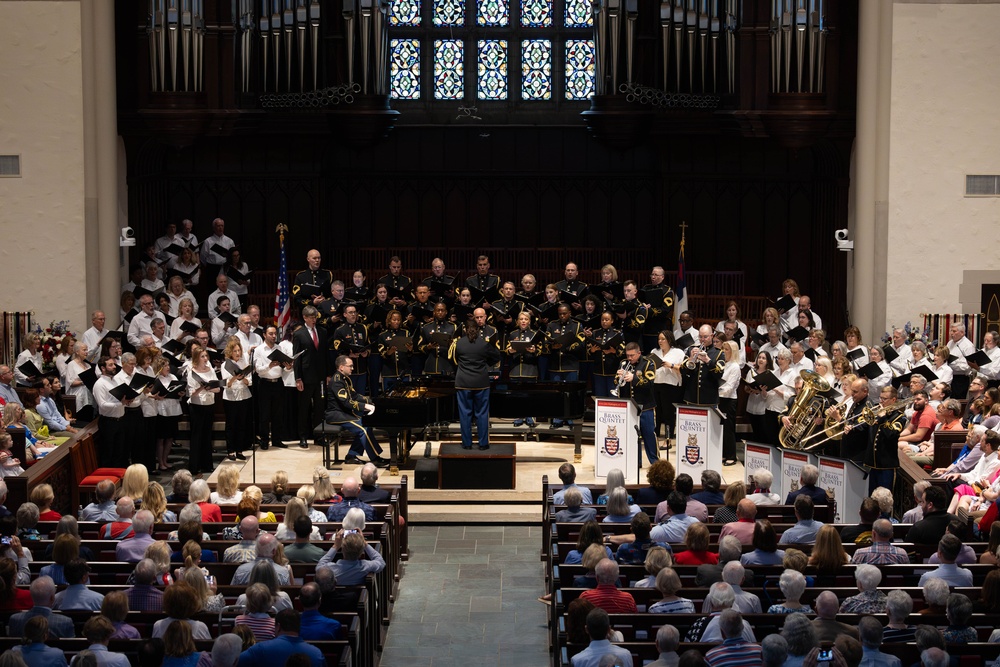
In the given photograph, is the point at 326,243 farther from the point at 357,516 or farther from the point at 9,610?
the point at 9,610

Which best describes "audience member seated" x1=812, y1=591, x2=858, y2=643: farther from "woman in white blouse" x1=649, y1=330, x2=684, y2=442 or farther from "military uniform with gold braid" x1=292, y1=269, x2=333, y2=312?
"military uniform with gold braid" x1=292, y1=269, x2=333, y2=312

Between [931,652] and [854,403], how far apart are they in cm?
602

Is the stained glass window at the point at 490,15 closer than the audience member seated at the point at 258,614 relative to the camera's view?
No

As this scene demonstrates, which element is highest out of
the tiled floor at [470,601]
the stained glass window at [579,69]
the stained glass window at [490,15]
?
the stained glass window at [490,15]

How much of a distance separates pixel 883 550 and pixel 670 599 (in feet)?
6.32

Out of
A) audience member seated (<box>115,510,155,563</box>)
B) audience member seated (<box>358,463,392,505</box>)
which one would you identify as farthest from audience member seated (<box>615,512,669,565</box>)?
audience member seated (<box>115,510,155,563</box>)

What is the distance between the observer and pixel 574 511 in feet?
41.9

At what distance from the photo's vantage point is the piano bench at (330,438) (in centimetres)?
1717

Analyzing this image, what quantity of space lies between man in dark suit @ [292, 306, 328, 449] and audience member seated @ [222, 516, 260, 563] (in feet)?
22.3

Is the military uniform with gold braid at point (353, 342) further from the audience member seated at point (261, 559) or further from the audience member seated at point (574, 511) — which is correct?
the audience member seated at point (261, 559)

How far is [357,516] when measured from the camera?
11938 millimetres

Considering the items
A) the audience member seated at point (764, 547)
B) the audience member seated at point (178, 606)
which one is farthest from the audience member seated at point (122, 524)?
the audience member seated at point (764, 547)

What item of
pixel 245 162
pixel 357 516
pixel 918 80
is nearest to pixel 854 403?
pixel 357 516

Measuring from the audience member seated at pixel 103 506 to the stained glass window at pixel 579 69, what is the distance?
41.3 ft
